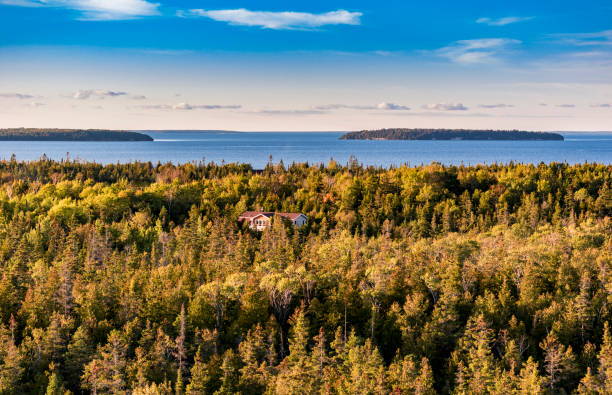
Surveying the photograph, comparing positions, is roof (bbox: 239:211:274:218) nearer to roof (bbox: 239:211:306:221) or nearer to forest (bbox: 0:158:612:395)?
roof (bbox: 239:211:306:221)

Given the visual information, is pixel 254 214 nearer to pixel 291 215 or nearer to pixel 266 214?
pixel 266 214

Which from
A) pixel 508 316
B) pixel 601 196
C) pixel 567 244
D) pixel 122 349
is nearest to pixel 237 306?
pixel 122 349

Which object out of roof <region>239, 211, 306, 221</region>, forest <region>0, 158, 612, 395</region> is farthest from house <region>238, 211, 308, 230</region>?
forest <region>0, 158, 612, 395</region>

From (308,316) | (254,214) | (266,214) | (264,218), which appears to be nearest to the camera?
(308,316)

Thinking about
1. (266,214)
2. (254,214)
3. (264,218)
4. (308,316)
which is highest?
(266,214)

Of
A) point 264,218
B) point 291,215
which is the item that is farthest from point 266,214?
point 291,215

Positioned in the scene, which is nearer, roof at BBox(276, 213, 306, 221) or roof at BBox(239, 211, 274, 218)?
roof at BBox(276, 213, 306, 221)

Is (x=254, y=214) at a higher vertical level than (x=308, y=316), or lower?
higher

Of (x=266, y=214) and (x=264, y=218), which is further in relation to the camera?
(x=266, y=214)
